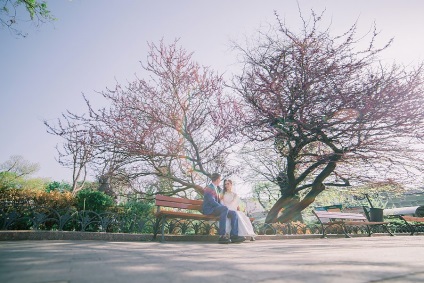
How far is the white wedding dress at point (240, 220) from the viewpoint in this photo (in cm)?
622

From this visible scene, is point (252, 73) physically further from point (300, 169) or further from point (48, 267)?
point (48, 267)

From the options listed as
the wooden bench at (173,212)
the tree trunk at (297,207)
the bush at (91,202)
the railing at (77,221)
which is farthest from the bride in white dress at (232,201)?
the tree trunk at (297,207)

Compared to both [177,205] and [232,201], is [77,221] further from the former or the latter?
[232,201]

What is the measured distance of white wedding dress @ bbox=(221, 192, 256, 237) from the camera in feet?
20.4

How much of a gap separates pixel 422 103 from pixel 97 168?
12.7 meters

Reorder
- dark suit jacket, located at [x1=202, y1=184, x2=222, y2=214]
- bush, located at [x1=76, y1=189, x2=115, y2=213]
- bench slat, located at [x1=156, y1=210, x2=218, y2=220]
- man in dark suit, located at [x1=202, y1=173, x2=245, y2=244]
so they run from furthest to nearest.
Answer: bush, located at [x1=76, y1=189, x2=115, y2=213]
dark suit jacket, located at [x1=202, y1=184, x2=222, y2=214]
man in dark suit, located at [x1=202, y1=173, x2=245, y2=244]
bench slat, located at [x1=156, y1=210, x2=218, y2=220]

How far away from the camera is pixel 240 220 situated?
634cm

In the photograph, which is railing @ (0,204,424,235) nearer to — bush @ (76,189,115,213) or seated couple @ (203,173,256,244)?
bush @ (76,189,115,213)

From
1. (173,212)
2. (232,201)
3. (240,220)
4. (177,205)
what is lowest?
(240,220)

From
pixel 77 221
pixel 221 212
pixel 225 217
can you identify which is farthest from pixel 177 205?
pixel 77 221

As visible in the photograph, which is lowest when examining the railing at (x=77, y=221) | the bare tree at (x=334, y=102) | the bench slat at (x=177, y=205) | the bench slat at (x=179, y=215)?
the railing at (x=77, y=221)

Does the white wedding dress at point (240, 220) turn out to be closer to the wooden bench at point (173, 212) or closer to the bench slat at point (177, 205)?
the wooden bench at point (173, 212)

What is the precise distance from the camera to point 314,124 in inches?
349

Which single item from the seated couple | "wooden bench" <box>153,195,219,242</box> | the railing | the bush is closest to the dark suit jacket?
the seated couple
